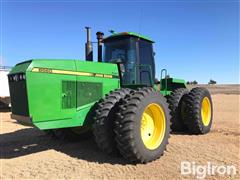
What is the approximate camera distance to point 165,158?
5832 millimetres

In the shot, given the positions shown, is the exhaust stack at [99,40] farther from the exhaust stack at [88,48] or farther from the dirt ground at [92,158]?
the dirt ground at [92,158]

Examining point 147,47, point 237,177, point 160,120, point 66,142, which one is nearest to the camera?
point 237,177

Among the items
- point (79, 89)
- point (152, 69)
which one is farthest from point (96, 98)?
point (152, 69)

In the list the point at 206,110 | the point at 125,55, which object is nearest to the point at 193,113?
the point at 206,110

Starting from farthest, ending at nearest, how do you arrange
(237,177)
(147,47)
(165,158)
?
(147,47) < (165,158) < (237,177)

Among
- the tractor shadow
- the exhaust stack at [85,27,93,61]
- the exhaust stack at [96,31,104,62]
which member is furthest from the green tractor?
the exhaust stack at [85,27,93,61]

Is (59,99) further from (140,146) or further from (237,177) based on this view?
(237,177)

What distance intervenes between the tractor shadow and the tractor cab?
1897 mm

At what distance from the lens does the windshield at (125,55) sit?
7156 millimetres

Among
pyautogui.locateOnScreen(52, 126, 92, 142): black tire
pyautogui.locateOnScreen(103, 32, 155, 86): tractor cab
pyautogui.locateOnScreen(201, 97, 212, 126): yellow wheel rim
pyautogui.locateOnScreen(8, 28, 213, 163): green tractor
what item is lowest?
pyautogui.locateOnScreen(52, 126, 92, 142): black tire

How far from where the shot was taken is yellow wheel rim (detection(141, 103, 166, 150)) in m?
6.00

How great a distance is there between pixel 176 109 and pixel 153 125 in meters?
2.26

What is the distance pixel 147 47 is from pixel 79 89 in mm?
2840

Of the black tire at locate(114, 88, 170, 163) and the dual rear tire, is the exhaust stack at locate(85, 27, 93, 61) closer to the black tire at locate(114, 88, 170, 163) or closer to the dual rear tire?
the black tire at locate(114, 88, 170, 163)
